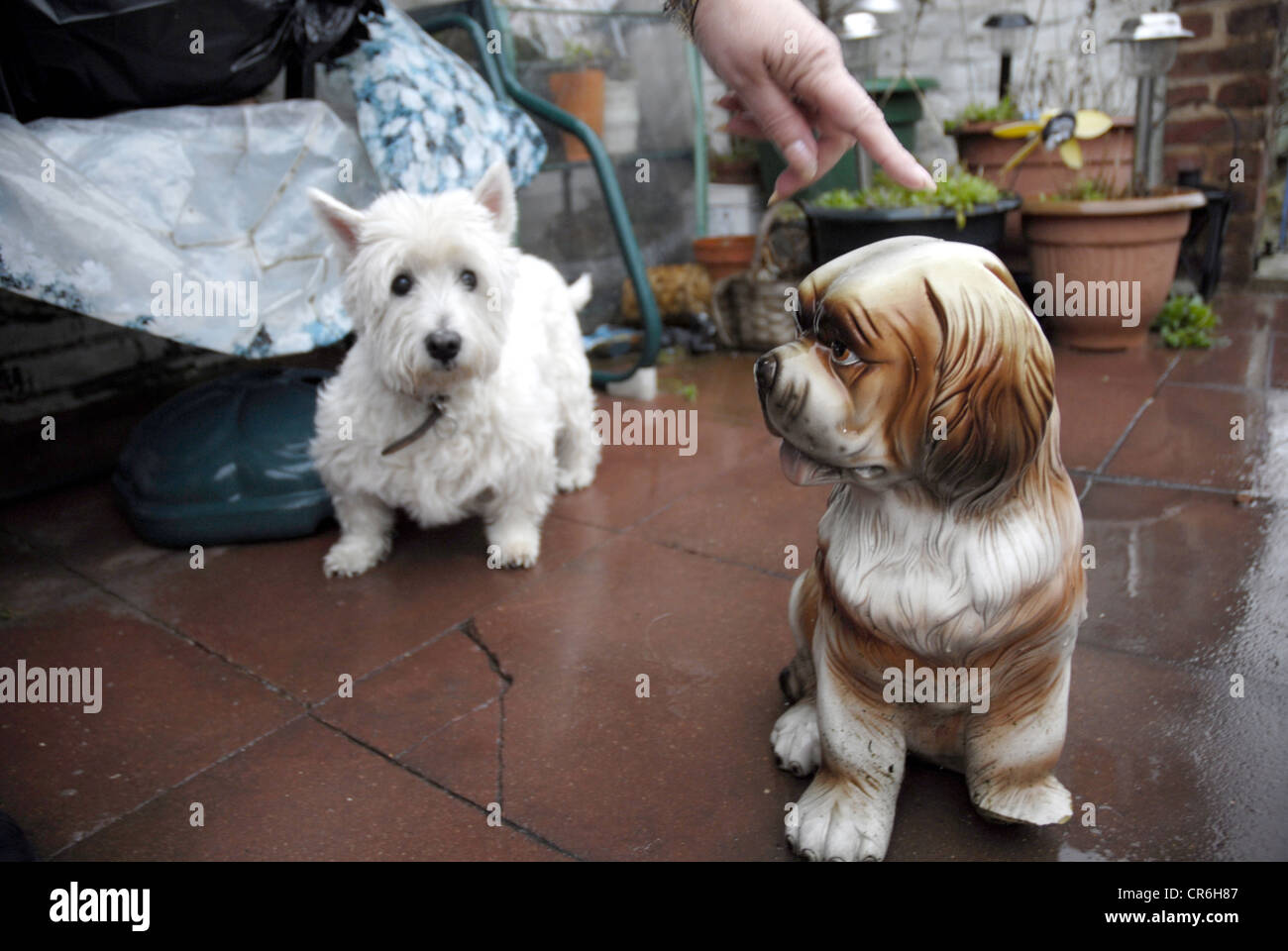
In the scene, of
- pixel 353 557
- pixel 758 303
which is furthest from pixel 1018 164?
pixel 353 557

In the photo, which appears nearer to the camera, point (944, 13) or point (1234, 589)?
point (1234, 589)

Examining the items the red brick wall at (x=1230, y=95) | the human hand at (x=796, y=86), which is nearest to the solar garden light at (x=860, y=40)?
the red brick wall at (x=1230, y=95)

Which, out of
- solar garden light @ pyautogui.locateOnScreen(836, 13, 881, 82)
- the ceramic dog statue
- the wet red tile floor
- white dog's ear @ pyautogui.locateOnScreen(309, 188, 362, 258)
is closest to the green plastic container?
solar garden light @ pyautogui.locateOnScreen(836, 13, 881, 82)

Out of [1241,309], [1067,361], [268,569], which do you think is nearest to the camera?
[268,569]

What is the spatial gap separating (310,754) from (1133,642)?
1914mm

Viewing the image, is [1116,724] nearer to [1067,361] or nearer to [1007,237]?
[1067,361]

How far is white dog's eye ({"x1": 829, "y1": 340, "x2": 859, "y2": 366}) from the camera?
4.15ft

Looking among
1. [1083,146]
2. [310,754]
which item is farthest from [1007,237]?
[310,754]

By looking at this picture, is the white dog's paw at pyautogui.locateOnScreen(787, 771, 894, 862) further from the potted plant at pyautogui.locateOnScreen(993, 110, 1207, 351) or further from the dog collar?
the potted plant at pyautogui.locateOnScreen(993, 110, 1207, 351)

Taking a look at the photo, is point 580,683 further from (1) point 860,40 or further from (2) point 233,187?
(1) point 860,40

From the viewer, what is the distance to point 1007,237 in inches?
208

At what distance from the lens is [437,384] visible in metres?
2.55

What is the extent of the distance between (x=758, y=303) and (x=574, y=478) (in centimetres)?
197

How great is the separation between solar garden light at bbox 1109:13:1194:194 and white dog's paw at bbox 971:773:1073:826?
405 centimetres
